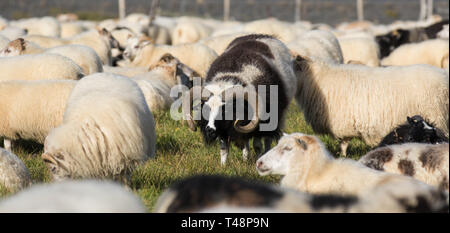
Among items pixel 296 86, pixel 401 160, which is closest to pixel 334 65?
pixel 296 86

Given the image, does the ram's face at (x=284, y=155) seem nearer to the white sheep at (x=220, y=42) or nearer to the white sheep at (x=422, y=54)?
the white sheep at (x=220, y=42)

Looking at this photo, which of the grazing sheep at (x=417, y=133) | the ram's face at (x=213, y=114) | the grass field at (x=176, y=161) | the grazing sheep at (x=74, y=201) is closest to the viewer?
the grazing sheep at (x=74, y=201)


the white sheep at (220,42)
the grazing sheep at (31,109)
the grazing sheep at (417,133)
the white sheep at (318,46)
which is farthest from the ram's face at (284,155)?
the white sheep at (220,42)

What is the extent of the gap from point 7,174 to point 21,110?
1.56m

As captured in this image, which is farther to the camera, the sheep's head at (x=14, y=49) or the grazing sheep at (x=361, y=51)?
the grazing sheep at (x=361, y=51)

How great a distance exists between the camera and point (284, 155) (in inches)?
179

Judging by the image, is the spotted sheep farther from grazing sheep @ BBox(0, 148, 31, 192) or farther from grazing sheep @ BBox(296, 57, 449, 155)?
grazing sheep @ BBox(0, 148, 31, 192)

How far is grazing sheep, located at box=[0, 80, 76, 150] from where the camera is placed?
6.54m

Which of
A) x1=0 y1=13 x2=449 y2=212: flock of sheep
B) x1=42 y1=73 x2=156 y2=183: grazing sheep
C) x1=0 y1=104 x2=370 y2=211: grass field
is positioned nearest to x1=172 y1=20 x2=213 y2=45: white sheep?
x1=0 y1=13 x2=449 y2=212: flock of sheep

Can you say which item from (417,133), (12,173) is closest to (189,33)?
(417,133)

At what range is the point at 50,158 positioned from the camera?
488cm

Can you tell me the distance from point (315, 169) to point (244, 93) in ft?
7.16

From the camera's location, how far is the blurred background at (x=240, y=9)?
1891 inches
